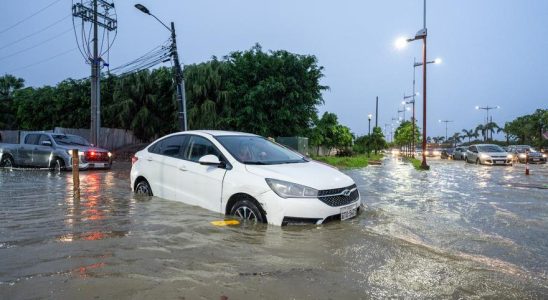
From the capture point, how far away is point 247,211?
578 cm

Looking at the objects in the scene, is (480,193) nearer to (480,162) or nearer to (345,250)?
(345,250)

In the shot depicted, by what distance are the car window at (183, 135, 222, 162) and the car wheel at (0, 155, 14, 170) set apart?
45.5 feet

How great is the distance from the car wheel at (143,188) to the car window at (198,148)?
47.5 inches

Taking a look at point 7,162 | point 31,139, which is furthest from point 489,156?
point 7,162

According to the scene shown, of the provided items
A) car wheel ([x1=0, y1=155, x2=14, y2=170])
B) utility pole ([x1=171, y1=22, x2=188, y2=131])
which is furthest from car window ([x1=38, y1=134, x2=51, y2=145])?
utility pole ([x1=171, y1=22, x2=188, y2=131])

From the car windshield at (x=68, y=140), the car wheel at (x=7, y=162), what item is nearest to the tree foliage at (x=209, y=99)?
the car windshield at (x=68, y=140)

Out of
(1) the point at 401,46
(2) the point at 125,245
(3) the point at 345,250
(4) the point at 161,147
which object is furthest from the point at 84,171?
(1) the point at 401,46

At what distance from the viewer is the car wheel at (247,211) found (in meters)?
5.63

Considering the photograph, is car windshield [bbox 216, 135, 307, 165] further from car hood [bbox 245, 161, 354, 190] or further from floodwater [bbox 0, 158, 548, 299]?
floodwater [bbox 0, 158, 548, 299]

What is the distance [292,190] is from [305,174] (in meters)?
0.38

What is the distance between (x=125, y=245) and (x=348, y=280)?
2507 mm

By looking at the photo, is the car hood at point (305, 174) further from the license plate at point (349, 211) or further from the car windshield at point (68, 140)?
the car windshield at point (68, 140)

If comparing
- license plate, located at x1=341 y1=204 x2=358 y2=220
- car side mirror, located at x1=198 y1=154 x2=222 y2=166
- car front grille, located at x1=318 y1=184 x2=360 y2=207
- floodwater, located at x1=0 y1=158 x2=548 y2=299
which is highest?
car side mirror, located at x1=198 y1=154 x2=222 y2=166

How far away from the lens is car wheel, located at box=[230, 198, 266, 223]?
5.63 meters
